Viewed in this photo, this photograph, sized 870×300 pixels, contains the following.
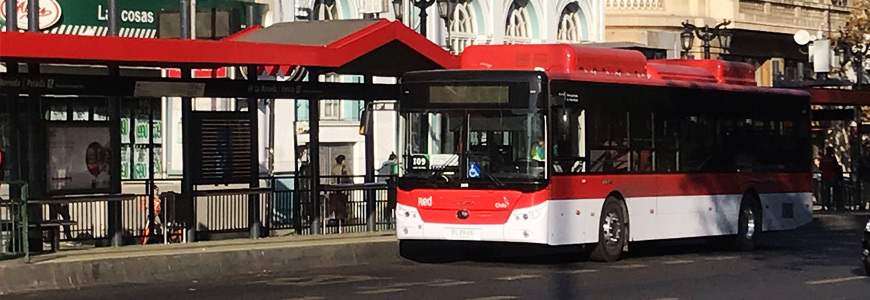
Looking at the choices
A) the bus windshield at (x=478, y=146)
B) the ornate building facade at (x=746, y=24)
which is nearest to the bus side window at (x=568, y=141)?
the bus windshield at (x=478, y=146)

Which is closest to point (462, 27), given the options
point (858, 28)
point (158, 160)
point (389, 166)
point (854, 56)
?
point (389, 166)

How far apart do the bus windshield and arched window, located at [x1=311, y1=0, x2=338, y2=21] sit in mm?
14518

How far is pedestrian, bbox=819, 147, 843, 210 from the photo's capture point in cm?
4388

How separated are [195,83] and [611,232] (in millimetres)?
5919

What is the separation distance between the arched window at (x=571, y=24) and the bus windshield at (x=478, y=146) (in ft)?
80.0

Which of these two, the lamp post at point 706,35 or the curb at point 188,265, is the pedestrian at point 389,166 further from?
the curb at point 188,265

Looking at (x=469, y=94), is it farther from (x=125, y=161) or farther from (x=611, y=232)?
(x=125, y=161)

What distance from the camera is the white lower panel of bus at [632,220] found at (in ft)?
76.3

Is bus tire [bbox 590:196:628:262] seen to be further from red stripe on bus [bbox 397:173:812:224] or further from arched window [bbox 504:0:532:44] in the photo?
arched window [bbox 504:0:532:44]

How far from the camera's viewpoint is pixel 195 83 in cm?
2333

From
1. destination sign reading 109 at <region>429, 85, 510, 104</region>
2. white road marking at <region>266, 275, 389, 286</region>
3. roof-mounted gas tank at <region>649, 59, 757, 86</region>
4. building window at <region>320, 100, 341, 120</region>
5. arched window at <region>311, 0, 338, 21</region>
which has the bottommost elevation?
white road marking at <region>266, 275, 389, 286</region>

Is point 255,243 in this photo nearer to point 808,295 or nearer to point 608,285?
point 608,285

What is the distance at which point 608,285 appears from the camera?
799 inches

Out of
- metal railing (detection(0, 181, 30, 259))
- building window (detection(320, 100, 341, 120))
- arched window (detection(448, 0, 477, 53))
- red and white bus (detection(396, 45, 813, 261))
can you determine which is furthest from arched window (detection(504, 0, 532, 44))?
metal railing (detection(0, 181, 30, 259))
